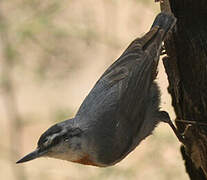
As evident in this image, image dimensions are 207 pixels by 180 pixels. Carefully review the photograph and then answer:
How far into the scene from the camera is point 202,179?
5.97 m

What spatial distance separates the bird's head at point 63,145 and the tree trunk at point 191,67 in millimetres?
879

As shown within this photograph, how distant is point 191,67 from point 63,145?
1224 millimetres

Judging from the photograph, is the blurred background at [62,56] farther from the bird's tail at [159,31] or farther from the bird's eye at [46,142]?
the bird's eye at [46,142]

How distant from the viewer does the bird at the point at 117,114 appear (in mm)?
5746

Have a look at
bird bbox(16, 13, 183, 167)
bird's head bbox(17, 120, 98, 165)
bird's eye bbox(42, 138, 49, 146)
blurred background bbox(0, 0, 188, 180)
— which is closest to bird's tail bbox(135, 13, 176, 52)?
bird bbox(16, 13, 183, 167)

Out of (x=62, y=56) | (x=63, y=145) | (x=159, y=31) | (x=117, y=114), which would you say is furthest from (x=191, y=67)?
(x=62, y=56)

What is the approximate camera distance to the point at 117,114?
586cm

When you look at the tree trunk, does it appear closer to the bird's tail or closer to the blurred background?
the bird's tail

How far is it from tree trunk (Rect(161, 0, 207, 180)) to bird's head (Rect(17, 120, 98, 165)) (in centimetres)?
88

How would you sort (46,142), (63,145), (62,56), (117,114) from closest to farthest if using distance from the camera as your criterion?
(46,142) < (63,145) < (117,114) < (62,56)

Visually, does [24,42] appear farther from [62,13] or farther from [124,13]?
[124,13]

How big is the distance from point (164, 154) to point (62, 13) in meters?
2.14

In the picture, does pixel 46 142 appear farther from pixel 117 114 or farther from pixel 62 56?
pixel 62 56

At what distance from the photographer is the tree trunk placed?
561 cm
